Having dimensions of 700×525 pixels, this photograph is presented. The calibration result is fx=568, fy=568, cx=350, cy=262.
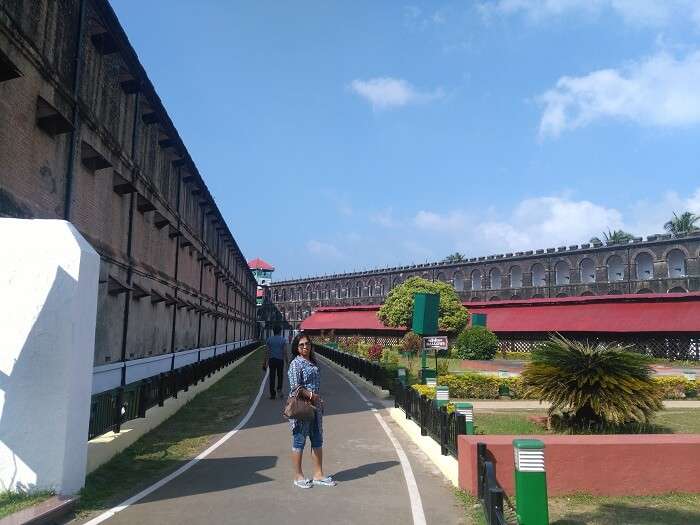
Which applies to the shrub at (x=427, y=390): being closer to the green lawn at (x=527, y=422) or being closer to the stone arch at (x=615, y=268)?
the green lawn at (x=527, y=422)

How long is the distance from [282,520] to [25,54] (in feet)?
29.0

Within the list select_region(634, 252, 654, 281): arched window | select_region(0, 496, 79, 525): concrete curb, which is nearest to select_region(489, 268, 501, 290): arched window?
select_region(634, 252, 654, 281): arched window

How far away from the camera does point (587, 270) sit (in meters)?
58.8

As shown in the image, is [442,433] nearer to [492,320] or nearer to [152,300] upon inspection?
[152,300]

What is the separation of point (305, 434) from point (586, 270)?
57640mm

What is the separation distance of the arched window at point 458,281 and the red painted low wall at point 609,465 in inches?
2527

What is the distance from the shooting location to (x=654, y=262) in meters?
53.5

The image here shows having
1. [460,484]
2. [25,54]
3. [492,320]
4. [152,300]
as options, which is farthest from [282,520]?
[492,320]

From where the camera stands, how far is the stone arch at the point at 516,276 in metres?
64.3

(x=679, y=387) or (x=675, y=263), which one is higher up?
(x=675, y=263)

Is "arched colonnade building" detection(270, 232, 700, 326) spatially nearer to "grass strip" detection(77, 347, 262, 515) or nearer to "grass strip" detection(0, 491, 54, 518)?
"grass strip" detection(77, 347, 262, 515)

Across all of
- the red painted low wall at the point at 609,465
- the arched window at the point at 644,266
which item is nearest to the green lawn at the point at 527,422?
the red painted low wall at the point at 609,465

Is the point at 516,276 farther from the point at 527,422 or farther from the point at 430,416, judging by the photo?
the point at 430,416

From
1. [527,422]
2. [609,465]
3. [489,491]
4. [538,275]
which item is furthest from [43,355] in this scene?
[538,275]
